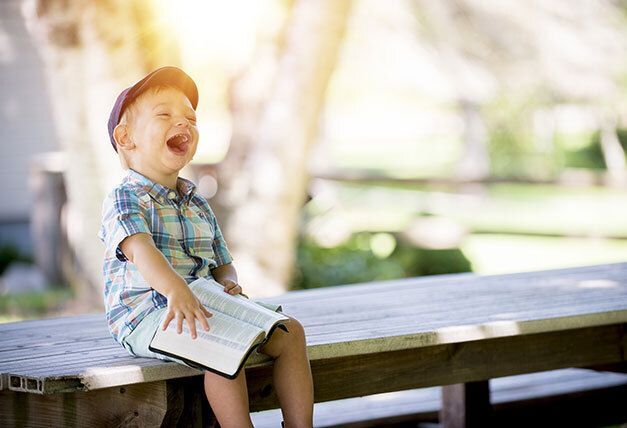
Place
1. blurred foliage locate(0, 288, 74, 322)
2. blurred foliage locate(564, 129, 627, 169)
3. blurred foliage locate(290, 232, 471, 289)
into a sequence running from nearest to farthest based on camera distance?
blurred foliage locate(0, 288, 74, 322) < blurred foliage locate(290, 232, 471, 289) < blurred foliage locate(564, 129, 627, 169)

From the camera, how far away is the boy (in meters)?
2.85

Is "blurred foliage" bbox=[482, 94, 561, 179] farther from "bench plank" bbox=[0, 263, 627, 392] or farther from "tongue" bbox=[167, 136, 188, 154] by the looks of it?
"tongue" bbox=[167, 136, 188, 154]

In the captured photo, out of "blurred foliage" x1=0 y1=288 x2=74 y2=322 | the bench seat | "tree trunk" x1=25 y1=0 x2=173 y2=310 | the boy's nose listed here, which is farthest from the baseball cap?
"blurred foliage" x1=0 y1=288 x2=74 y2=322

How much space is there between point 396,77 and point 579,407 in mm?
23496

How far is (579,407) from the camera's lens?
4.66m

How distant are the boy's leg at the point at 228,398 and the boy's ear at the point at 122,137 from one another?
0.73 meters

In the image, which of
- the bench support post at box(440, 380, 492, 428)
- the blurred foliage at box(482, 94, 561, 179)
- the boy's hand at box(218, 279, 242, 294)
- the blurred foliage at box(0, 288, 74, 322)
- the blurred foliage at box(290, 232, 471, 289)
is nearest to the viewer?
the boy's hand at box(218, 279, 242, 294)

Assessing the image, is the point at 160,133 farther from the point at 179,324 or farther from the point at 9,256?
the point at 9,256

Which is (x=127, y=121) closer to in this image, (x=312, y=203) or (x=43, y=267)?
(x=43, y=267)

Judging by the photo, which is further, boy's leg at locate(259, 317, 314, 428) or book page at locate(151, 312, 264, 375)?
boy's leg at locate(259, 317, 314, 428)

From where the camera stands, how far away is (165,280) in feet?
9.31

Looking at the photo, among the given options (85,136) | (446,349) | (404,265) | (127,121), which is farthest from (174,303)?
(404,265)

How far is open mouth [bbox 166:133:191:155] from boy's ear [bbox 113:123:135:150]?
0.11 m

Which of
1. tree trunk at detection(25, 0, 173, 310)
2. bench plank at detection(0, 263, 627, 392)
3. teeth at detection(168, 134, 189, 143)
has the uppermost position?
tree trunk at detection(25, 0, 173, 310)
